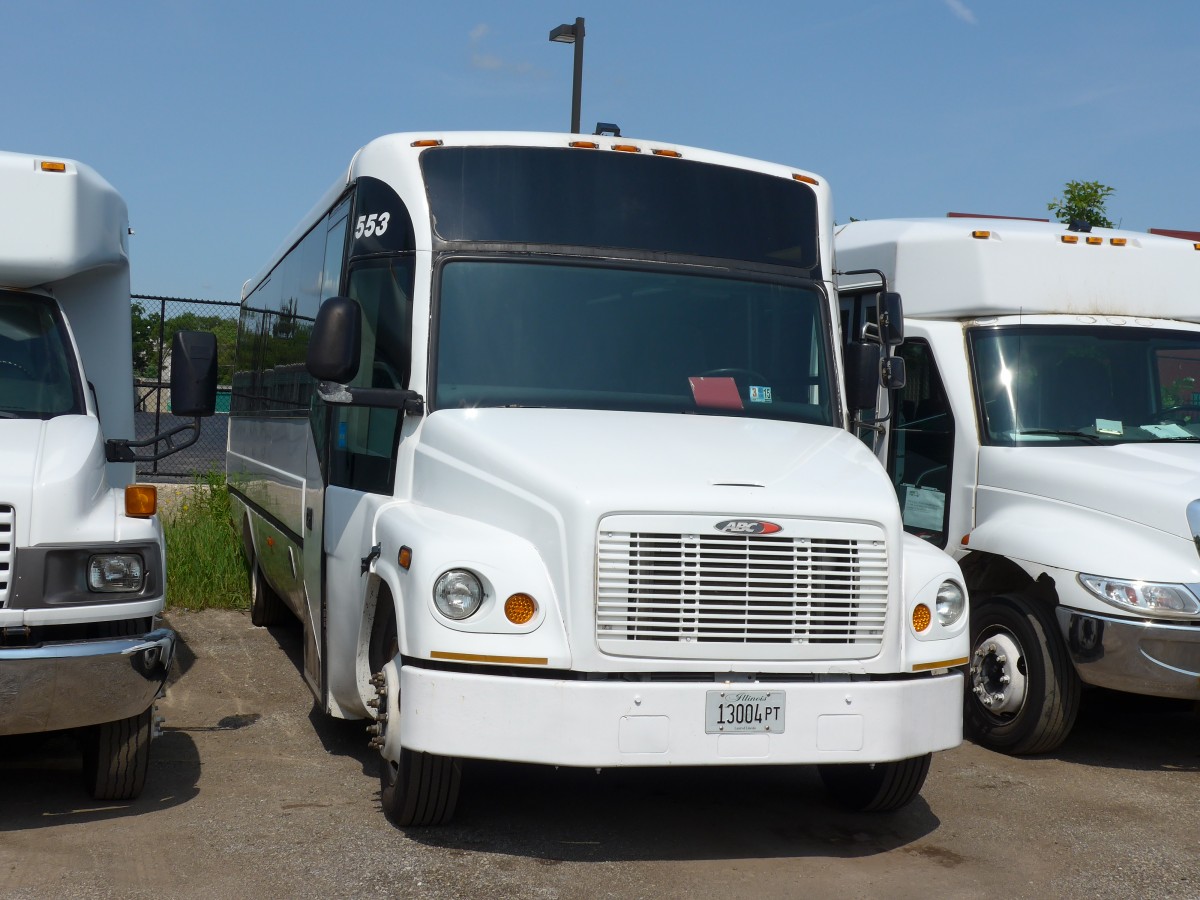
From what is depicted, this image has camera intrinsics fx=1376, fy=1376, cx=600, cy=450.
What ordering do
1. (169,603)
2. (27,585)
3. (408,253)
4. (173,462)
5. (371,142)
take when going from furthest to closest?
(173,462) < (169,603) < (371,142) < (408,253) < (27,585)

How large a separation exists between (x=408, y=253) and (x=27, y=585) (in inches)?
83.0

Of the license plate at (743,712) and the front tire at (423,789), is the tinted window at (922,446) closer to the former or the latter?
the license plate at (743,712)

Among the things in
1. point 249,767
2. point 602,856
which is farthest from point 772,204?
point 249,767

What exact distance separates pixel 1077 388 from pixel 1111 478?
933mm

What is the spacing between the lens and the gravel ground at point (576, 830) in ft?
16.1

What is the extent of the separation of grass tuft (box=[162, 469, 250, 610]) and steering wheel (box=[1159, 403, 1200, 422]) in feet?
23.1

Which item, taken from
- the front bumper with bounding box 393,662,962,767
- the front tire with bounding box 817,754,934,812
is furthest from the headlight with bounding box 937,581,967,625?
the front bumper with bounding box 393,662,962,767

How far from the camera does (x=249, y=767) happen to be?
6.44 m

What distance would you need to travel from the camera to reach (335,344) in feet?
19.1

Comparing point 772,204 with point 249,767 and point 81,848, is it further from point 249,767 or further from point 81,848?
point 81,848

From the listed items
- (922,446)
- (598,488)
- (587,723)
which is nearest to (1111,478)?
(922,446)

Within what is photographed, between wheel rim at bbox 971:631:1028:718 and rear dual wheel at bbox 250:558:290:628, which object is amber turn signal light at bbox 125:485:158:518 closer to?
wheel rim at bbox 971:631:1028:718

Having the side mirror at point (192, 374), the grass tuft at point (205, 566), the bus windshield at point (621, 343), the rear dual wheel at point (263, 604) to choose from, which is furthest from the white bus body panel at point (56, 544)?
the grass tuft at point (205, 566)

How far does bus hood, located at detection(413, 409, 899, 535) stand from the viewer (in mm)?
4984
